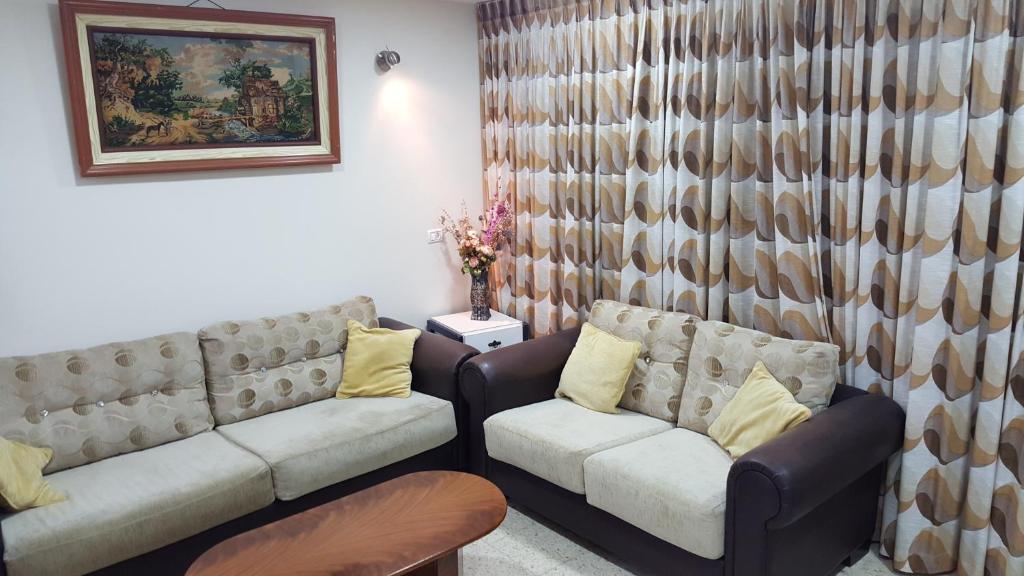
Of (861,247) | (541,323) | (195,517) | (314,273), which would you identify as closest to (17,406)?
(195,517)

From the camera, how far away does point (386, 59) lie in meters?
4.18

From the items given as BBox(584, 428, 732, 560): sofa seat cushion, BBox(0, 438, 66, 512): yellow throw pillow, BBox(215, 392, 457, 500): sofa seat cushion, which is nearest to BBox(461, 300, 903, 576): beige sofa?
BBox(584, 428, 732, 560): sofa seat cushion

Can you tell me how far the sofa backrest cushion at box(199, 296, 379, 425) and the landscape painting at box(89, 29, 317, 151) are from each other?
0.94 m

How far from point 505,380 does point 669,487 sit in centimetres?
105

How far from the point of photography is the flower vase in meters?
4.53

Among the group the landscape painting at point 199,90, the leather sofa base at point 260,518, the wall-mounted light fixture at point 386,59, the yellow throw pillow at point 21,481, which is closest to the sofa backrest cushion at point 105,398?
the yellow throw pillow at point 21,481

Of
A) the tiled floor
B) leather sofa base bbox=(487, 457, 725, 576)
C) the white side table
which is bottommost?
the tiled floor

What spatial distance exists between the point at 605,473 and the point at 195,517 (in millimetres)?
1575

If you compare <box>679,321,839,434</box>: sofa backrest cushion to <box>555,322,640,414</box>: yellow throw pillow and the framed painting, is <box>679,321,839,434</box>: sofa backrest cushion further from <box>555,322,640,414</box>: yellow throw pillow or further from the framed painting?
the framed painting

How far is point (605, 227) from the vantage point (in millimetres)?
4039

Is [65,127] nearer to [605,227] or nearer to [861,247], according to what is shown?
[605,227]

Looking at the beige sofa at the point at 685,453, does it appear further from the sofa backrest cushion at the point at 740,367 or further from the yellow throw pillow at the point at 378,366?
the yellow throw pillow at the point at 378,366

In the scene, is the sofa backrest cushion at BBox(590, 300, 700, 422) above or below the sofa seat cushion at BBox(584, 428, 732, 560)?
above

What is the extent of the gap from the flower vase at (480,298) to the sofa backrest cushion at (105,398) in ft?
5.38
